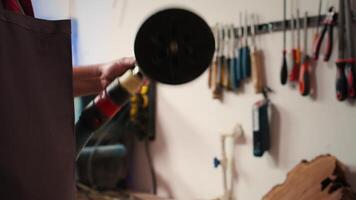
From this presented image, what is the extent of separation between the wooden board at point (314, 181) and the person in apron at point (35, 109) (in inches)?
31.2

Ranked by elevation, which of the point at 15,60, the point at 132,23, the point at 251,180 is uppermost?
the point at 132,23

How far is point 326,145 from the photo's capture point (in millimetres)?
1135

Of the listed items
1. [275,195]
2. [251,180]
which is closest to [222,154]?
[251,180]

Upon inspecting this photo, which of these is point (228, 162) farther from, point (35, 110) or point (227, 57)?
point (35, 110)

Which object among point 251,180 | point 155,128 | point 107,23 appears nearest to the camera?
point 251,180

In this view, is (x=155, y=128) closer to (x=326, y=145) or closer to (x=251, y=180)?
(x=251, y=180)

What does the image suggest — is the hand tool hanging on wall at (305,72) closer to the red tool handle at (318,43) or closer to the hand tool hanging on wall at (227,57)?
the red tool handle at (318,43)

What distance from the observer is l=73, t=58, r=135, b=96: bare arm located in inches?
30.9

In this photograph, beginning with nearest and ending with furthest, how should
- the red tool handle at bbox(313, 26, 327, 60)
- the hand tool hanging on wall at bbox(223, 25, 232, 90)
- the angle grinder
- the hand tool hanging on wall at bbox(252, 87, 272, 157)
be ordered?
the angle grinder → the red tool handle at bbox(313, 26, 327, 60) → the hand tool hanging on wall at bbox(252, 87, 272, 157) → the hand tool hanging on wall at bbox(223, 25, 232, 90)

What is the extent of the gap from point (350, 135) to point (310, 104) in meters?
0.16

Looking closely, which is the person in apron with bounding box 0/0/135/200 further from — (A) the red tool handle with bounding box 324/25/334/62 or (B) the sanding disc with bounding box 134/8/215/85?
(A) the red tool handle with bounding box 324/25/334/62

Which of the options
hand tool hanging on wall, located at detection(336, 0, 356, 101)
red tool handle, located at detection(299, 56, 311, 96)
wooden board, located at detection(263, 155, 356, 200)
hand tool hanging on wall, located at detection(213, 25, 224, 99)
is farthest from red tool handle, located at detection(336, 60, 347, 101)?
hand tool hanging on wall, located at detection(213, 25, 224, 99)

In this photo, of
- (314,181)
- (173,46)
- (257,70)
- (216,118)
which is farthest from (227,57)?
(173,46)

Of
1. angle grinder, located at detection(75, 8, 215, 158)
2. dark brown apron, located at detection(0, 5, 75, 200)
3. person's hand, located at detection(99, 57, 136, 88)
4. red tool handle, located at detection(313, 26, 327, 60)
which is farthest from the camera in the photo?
red tool handle, located at detection(313, 26, 327, 60)
